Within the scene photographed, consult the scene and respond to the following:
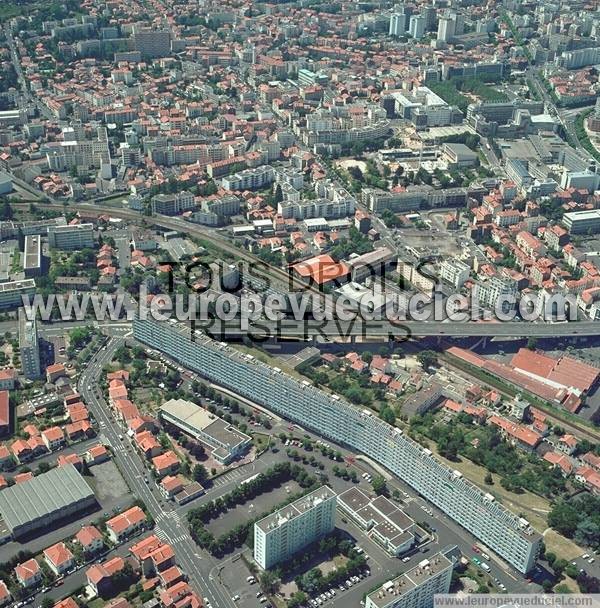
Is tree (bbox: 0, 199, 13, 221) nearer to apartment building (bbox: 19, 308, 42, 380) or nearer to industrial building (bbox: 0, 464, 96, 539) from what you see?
apartment building (bbox: 19, 308, 42, 380)

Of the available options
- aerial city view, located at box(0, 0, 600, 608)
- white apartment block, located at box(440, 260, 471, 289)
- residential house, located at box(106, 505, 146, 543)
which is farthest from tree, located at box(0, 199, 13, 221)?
residential house, located at box(106, 505, 146, 543)

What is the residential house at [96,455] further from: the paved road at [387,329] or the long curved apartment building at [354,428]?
the paved road at [387,329]

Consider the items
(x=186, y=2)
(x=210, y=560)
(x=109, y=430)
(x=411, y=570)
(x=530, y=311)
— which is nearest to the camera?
(x=411, y=570)

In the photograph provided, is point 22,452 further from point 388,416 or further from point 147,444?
point 388,416

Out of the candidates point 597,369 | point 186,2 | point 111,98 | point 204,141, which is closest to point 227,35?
point 186,2

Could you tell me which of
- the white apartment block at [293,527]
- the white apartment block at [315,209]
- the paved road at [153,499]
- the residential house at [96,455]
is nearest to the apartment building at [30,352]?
the paved road at [153,499]

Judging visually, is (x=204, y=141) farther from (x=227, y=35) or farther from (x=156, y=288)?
(x=227, y=35)
